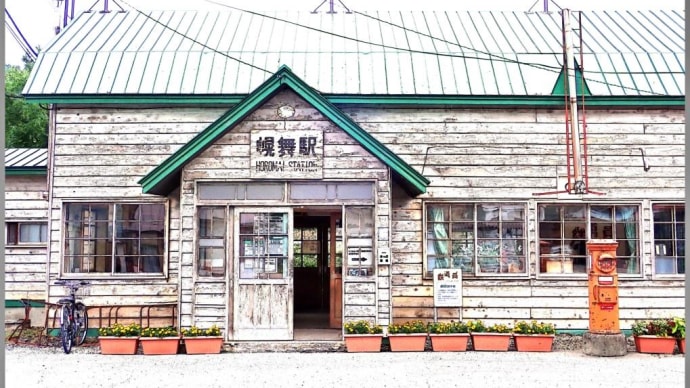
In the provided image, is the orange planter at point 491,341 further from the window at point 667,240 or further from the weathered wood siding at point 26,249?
the weathered wood siding at point 26,249

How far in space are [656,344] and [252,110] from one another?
6.97 m

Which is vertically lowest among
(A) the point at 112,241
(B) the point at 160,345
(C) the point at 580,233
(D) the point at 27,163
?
(B) the point at 160,345

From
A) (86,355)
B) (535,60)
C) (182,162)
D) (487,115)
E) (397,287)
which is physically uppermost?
(535,60)

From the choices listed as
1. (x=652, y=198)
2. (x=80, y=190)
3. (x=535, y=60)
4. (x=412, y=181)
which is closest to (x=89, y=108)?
(x=80, y=190)

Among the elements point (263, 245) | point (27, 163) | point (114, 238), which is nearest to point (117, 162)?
point (114, 238)

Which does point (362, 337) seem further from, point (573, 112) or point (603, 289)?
point (573, 112)

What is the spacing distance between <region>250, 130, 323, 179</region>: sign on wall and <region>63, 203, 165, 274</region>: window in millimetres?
2410

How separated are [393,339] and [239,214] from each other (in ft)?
9.94

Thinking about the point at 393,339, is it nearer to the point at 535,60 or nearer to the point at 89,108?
the point at 535,60

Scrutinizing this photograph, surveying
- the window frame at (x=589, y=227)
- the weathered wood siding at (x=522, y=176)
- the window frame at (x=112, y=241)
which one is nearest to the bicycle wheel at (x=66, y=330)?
the window frame at (x=112, y=241)

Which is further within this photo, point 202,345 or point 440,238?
point 440,238

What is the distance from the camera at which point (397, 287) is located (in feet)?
39.3

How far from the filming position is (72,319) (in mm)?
10992

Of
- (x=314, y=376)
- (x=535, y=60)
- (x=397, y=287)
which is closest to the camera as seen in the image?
(x=314, y=376)
